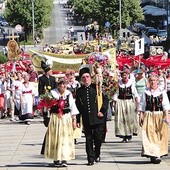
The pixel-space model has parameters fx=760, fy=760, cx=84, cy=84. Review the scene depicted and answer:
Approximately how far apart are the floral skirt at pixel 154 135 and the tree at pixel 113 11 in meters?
58.9

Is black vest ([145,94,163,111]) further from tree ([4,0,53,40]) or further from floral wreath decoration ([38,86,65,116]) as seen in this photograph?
tree ([4,0,53,40])

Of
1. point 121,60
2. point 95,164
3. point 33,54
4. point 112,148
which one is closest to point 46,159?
point 95,164

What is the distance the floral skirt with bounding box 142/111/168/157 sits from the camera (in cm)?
1350

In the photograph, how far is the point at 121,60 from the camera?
30906mm

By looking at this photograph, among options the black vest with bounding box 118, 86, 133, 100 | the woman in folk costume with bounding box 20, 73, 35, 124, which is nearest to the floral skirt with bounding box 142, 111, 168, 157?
the black vest with bounding box 118, 86, 133, 100

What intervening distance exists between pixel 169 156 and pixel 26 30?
59.1 metres

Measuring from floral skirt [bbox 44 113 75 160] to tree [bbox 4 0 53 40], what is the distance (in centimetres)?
5844

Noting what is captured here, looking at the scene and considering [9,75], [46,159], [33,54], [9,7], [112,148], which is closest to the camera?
[46,159]

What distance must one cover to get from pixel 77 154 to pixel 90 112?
197cm

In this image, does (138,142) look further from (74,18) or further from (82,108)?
(74,18)

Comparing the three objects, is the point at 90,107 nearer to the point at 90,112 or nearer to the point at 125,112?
the point at 90,112

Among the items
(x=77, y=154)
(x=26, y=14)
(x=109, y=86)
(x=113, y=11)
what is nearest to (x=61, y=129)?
(x=77, y=154)

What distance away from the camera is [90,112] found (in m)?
13.5

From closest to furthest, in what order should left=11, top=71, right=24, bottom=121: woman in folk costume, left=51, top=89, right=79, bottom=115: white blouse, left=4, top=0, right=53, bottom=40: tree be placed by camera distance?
1. left=51, top=89, right=79, bottom=115: white blouse
2. left=11, top=71, right=24, bottom=121: woman in folk costume
3. left=4, top=0, right=53, bottom=40: tree
